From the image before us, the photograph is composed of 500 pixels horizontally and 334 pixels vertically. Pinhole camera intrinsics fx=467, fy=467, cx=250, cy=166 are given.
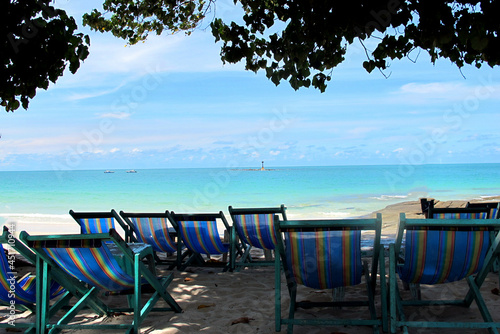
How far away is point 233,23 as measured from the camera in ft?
16.9

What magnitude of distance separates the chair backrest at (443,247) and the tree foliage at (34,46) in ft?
10.7

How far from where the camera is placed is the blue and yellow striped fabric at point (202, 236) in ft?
18.1

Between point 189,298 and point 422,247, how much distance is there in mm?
2353

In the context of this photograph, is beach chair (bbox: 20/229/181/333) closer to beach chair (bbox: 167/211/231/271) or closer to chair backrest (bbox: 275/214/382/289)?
chair backrest (bbox: 275/214/382/289)

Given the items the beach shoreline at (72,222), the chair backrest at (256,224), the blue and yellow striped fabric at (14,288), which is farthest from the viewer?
the beach shoreline at (72,222)

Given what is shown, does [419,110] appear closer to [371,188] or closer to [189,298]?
[371,188]

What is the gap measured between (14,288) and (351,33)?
12.8ft

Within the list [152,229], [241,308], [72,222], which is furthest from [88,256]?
[72,222]

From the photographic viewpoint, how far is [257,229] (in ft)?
19.0

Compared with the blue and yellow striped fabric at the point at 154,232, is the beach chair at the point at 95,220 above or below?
above

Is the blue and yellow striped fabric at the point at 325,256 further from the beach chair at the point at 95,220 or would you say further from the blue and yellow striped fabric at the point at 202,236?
the beach chair at the point at 95,220

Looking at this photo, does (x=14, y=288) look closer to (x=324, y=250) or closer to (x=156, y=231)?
(x=324, y=250)

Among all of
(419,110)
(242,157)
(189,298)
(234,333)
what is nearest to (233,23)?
(189,298)

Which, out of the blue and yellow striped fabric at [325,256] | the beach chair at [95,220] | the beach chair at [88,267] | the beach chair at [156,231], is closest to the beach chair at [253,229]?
the beach chair at [156,231]
